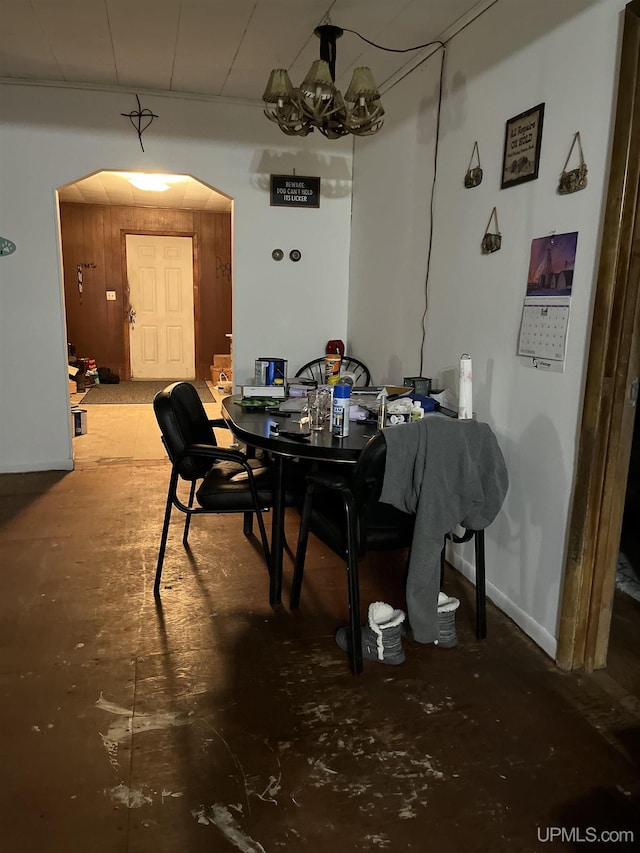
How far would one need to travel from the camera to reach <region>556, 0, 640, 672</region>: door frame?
1.80 metres

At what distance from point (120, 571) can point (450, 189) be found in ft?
7.71

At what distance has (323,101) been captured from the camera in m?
2.59

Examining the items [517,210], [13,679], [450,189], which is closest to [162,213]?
[450,189]

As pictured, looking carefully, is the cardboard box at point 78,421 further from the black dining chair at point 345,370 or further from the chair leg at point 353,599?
the chair leg at point 353,599

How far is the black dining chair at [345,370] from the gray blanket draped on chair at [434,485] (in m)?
2.16

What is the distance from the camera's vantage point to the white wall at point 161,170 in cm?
387

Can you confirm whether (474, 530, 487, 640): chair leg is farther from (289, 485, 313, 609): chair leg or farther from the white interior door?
the white interior door

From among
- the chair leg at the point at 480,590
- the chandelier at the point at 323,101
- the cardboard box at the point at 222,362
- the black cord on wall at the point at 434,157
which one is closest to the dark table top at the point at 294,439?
the chair leg at the point at 480,590

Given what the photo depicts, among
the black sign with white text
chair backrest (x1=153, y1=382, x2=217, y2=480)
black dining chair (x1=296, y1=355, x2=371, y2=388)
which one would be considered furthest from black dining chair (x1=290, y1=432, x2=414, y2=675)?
the black sign with white text

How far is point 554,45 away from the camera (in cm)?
212

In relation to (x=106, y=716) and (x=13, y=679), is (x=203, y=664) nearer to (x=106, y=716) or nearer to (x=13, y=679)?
(x=106, y=716)

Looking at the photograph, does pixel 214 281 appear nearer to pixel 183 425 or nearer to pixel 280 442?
pixel 183 425

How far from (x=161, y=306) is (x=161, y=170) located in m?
4.34

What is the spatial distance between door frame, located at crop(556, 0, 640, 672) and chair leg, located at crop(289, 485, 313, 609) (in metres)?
0.91
